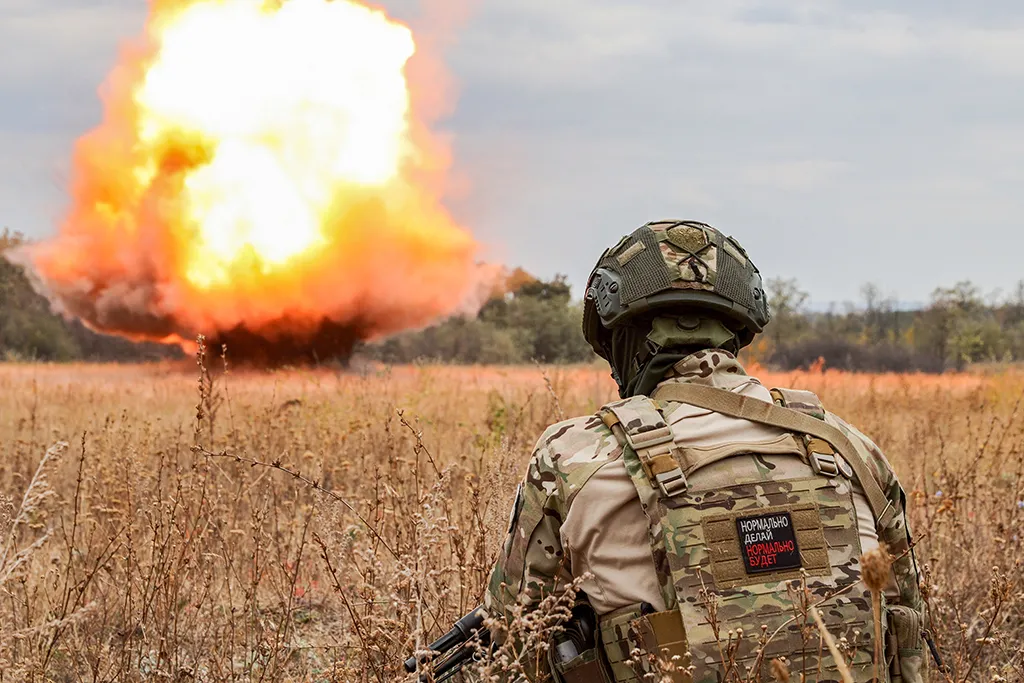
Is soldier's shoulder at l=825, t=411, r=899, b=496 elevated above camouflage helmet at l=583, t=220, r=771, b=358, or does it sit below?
below

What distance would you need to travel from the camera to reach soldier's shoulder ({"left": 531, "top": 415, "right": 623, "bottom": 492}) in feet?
8.79

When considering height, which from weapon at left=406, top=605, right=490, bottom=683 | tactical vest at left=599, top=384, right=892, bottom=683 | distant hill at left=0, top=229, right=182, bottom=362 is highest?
distant hill at left=0, top=229, right=182, bottom=362

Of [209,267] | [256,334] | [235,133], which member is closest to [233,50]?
[235,133]

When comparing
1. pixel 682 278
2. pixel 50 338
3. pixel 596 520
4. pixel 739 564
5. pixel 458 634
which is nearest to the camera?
pixel 739 564

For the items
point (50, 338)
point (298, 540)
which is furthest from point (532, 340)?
point (298, 540)

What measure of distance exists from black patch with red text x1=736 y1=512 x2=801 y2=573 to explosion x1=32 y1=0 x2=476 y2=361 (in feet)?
70.8

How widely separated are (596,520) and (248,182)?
22.5 meters

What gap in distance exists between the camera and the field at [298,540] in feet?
11.5

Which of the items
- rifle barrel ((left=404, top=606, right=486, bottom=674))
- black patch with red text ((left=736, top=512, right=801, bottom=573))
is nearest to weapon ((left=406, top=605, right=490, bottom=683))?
rifle barrel ((left=404, top=606, right=486, bottom=674))

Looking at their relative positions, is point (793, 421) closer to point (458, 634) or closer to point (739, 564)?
point (739, 564)

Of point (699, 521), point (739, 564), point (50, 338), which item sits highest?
point (50, 338)

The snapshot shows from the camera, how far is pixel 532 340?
43906 millimetres

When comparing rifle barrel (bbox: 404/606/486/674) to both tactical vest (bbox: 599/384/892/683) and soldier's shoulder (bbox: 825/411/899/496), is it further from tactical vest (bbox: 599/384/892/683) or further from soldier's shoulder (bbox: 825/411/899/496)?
soldier's shoulder (bbox: 825/411/899/496)

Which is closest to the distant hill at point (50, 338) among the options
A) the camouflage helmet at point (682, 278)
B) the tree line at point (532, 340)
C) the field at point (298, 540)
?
the tree line at point (532, 340)
